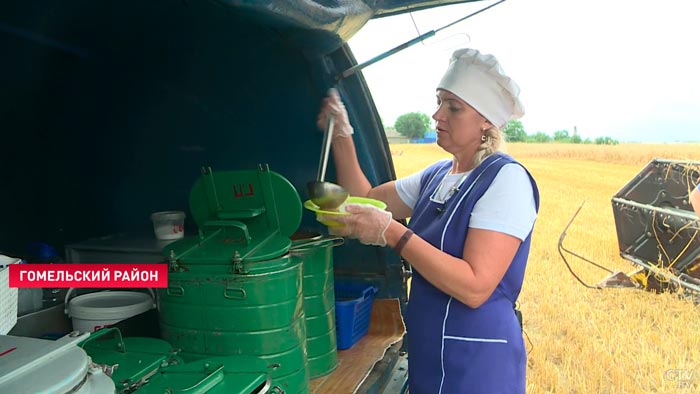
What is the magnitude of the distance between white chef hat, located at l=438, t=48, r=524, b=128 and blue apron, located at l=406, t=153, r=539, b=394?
6.8 inches

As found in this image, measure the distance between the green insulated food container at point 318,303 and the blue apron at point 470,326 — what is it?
719 mm

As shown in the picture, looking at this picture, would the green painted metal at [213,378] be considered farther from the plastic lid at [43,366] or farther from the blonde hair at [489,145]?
the blonde hair at [489,145]

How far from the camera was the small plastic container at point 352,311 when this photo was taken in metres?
2.85

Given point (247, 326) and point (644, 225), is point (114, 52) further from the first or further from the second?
point (644, 225)

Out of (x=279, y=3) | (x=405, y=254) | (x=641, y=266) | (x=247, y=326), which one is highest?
(x=279, y=3)

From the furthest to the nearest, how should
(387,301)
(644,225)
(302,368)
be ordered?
1. (644,225)
2. (387,301)
3. (302,368)

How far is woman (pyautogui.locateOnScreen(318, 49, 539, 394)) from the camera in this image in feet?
5.60

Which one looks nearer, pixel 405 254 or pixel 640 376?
pixel 405 254

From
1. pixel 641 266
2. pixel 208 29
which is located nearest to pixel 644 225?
pixel 641 266

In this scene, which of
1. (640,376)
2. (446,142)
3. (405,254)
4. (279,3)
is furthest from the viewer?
(640,376)

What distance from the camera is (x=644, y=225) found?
5641mm

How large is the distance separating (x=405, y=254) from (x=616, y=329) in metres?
5.16

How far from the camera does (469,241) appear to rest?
1728 mm

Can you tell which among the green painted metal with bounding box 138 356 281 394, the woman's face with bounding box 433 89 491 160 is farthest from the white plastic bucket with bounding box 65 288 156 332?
the woman's face with bounding box 433 89 491 160
